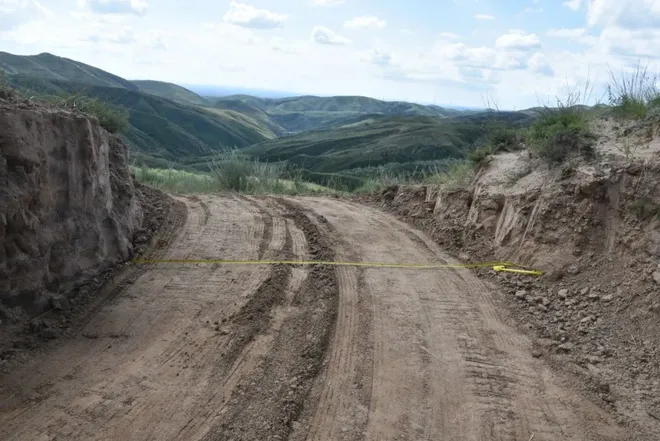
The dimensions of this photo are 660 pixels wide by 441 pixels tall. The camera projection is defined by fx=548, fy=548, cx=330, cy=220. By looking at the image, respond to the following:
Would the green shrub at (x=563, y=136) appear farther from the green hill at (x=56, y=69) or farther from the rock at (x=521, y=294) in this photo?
the green hill at (x=56, y=69)

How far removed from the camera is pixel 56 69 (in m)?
70.8

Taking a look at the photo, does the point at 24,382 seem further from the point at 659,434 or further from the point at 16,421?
the point at 659,434

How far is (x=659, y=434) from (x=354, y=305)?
280cm

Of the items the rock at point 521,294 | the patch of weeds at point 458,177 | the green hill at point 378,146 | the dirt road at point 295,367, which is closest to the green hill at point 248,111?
the green hill at point 378,146

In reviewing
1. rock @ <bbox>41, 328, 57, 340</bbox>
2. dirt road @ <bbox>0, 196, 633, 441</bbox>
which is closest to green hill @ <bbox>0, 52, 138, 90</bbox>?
dirt road @ <bbox>0, 196, 633, 441</bbox>

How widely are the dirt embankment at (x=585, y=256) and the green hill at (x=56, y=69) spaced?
196 ft

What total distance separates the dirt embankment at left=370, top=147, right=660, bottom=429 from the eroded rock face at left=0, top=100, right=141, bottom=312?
4.45 meters

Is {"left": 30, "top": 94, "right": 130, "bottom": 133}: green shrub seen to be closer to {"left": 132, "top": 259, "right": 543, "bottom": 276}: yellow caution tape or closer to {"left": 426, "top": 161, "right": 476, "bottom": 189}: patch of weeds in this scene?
{"left": 132, "top": 259, "right": 543, "bottom": 276}: yellow caution tape

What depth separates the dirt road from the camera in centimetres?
373

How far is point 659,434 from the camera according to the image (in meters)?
3.84

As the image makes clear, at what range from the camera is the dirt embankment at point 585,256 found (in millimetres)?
4637

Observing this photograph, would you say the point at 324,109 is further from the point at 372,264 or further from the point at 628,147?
the point at 628,147

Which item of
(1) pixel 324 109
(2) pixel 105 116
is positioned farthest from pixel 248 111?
(2) pixel 105 116

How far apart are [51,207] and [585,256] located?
5.57 m
